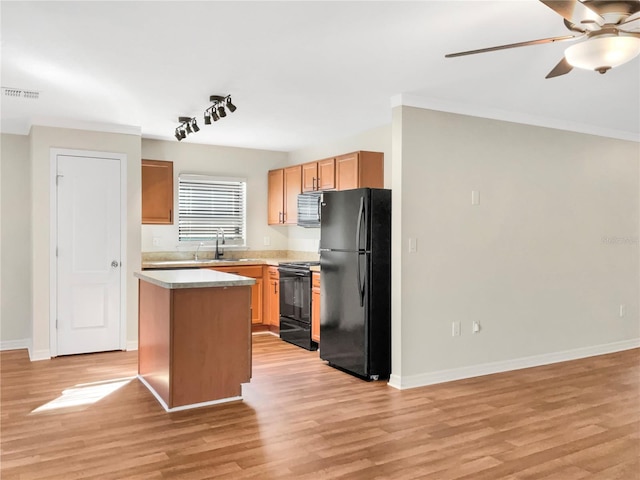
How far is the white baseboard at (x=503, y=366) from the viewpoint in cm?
429

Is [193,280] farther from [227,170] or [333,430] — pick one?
[227,170]

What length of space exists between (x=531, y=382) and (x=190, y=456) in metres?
2.98

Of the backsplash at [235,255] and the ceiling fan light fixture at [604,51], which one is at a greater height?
the ceiling fan light fixture at [604,51]

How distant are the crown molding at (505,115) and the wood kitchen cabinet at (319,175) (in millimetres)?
1515

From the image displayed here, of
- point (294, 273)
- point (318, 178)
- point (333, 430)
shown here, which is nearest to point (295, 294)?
point (294, 273)

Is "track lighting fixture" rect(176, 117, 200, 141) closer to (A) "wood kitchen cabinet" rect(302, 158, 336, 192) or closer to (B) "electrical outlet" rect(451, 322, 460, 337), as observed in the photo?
(A) "wood kitchen cabinet" rect(302, 158, 336, 192)

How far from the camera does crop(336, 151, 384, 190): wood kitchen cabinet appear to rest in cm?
529

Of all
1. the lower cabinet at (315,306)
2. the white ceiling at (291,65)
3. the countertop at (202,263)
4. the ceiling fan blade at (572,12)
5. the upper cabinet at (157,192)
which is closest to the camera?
the ceiling fan blade at (572,12)

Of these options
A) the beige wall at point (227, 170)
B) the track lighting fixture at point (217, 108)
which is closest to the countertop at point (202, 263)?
the beige wall at point (227, 170)

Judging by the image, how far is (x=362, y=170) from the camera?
5289mm

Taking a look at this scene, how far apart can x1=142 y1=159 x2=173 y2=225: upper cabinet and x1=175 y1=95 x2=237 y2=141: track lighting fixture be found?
112cm

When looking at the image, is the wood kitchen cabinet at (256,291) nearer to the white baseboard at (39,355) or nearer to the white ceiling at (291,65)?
the white ceiling at (291,65)

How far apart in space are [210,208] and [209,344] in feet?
11.1

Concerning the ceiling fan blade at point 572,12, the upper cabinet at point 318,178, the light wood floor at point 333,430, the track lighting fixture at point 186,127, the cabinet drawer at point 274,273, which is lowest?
the light wood floor at point 333,430
